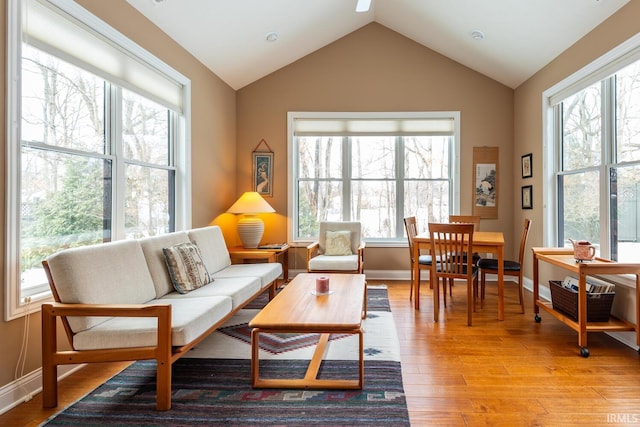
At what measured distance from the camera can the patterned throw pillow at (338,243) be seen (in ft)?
16.3

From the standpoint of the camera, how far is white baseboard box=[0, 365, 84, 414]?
6.72ft

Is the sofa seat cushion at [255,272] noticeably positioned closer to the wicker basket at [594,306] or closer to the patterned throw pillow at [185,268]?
the patterned throw pillow at [185,268]

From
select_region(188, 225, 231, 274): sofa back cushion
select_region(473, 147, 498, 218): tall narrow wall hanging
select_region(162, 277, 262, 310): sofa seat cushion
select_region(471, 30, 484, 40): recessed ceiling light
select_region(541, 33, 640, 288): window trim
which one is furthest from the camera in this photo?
select_region(473, 147, 498, 218): tall narrow wall hanging

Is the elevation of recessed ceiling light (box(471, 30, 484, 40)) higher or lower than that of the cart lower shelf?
higher

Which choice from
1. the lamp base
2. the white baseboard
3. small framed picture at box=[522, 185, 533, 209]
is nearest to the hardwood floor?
the white baseboard

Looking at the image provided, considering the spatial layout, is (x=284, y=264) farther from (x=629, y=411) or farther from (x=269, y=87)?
(x=629, y=411)

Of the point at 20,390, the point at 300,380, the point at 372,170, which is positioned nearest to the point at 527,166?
the point at 372,170

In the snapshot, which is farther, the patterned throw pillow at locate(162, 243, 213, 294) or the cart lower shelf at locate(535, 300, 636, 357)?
the patterned throw pillow at locate(162, 243, 213, 294)

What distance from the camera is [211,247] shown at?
3.84 m

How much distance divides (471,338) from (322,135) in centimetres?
347

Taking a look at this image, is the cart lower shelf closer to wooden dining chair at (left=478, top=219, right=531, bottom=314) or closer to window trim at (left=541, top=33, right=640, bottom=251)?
wooden dining chair at (left=478, top=219, right=531, bottom=314)

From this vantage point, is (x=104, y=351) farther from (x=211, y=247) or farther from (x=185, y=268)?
(x=211, y=247)

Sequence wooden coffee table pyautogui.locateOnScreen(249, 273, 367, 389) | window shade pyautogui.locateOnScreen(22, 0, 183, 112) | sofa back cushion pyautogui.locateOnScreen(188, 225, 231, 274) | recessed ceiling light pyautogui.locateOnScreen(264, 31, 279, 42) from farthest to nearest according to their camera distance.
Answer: recessed ceiling light pyautogui.locateOnScreen(264, 31, 279, 42), sofa back cushion pyautogui.locateOnScreen(188, 225, 231, 274), window shade pyautogui.locateOnScreen(22, 0, 183, 112), wooden coffee table pyautogui.locateOnScreen(249, 273, 367, 389)

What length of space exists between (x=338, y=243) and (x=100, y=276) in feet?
10.3
